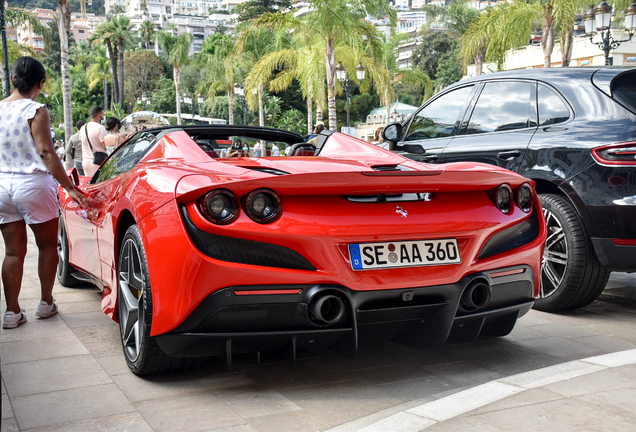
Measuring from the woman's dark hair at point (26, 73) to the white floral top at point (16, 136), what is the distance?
0.37ft

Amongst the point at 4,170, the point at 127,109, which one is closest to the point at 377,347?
the point at 4,170

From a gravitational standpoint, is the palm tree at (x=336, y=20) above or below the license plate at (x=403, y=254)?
above

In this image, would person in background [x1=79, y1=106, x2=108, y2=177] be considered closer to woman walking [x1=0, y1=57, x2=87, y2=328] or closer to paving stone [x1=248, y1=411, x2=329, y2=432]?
woman walking [x1=0, y1=57, x2=87, y2=328]

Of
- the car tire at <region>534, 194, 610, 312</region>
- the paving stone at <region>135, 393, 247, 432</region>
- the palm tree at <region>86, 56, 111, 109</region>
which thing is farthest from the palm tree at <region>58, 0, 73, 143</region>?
the palm tree at <region>86, 56, 111, 109</region>

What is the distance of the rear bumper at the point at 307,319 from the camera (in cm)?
286

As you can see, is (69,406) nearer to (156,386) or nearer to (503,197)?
(156,386)

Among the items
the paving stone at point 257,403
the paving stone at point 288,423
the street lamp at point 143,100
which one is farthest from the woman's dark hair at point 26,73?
the street lamp at point 143,100

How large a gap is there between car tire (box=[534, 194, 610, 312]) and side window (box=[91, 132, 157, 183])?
8.99ft

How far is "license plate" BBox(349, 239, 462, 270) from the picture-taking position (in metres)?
2.96

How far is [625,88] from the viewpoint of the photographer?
15.1 ft

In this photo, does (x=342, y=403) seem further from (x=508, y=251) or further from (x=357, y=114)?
(x=357, y=114)

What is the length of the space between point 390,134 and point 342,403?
313 centimetres

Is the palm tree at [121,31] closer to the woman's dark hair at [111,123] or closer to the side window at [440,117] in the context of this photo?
the woman's dark hair at [111,123]

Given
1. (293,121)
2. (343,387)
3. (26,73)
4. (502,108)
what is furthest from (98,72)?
(343,387)
